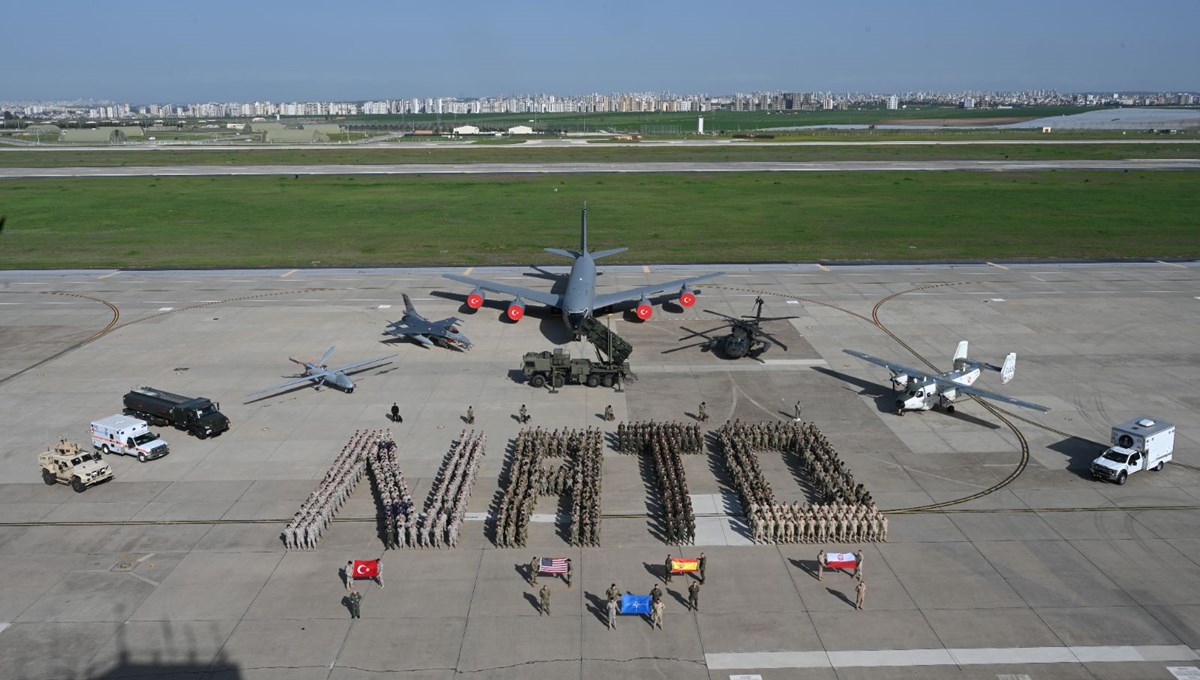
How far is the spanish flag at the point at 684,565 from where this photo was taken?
86.4 ft

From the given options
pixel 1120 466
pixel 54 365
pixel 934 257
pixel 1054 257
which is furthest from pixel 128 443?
pixel 1054 257

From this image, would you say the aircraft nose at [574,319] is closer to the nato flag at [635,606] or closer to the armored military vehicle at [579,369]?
the armored military vehicle at [579,369]

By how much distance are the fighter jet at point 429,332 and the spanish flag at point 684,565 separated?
27.2 metres

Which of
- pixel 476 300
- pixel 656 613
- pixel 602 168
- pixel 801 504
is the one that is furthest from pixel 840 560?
pixel 602 168

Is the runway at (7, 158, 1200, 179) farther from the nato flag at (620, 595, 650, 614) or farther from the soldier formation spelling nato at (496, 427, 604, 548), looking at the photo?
the nato flag at (620, 595, 650, 614)

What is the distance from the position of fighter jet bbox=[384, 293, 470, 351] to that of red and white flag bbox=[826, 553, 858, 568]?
2946cm

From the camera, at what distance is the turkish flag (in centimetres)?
Answer: 2650

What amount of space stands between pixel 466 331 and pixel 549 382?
13.2 m

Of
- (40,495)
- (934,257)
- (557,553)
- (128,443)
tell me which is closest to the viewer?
(557,553)

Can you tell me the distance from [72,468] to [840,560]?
3121 centimetres

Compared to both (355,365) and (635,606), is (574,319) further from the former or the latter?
(635,606)

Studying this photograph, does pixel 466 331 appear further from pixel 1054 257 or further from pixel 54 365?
pixel 1054 257

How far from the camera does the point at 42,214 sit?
105750 mm

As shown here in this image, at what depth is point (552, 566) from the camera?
26609 millimetres
